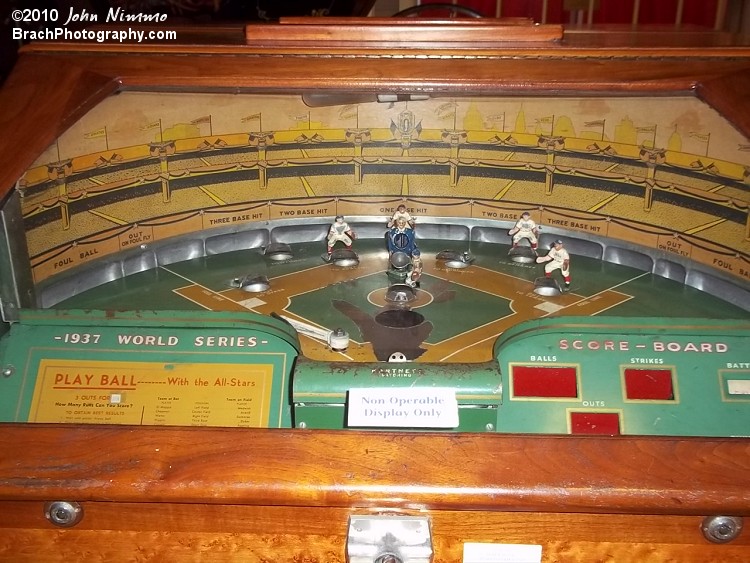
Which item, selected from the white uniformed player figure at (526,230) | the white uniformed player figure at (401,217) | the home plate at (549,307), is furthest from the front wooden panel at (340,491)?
the white uniformed player figure at (526,230)

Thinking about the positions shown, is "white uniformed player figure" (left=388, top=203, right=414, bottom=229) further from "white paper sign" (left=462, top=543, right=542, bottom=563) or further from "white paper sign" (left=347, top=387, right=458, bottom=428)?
"white paper sign" (left=462, top=543, right=542, bottom=563)

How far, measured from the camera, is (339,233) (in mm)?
2566

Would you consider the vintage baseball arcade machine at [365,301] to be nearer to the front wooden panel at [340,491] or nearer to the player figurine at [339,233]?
the front wooden panel at [340,491]

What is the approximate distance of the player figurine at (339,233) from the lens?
257 centimetres

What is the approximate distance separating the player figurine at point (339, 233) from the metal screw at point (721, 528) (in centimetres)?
169

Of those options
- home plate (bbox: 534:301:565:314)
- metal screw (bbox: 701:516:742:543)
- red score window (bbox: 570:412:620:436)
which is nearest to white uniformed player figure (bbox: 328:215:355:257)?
home plate (bbox: 534:301:565:314)

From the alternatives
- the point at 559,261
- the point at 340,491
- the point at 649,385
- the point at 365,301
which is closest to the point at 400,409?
the point at 340,491

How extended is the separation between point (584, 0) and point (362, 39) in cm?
309

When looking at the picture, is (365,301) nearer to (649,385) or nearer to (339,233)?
(339,233)

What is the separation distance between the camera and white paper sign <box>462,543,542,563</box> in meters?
1.12

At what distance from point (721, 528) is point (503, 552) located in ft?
1.07

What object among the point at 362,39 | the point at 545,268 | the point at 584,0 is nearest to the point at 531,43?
the point at 362,39

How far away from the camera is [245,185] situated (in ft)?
8.89

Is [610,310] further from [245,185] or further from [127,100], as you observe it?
[127,100]
